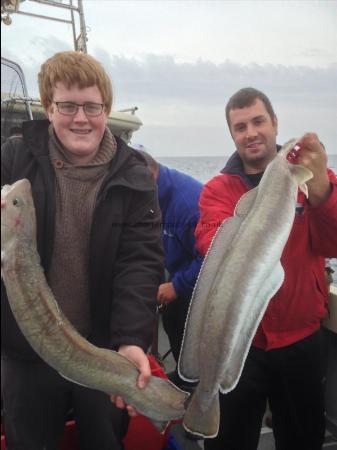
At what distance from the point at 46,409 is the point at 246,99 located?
2.66m

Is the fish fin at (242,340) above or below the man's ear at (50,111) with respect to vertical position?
below

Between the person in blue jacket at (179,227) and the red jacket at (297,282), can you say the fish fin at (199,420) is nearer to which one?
the red jacket at (297,282)

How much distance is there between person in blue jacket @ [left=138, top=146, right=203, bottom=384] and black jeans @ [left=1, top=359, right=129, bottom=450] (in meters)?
1.81

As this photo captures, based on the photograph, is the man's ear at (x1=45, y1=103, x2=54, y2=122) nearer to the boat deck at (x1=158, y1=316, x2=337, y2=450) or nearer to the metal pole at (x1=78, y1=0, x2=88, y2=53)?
the boat deck at (x1=158, y1=316, x2=337, y2=450)

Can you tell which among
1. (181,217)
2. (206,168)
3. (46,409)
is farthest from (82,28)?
(206,168)

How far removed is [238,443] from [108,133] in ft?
8.31

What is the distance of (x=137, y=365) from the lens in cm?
221

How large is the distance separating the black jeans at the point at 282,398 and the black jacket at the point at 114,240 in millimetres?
1249

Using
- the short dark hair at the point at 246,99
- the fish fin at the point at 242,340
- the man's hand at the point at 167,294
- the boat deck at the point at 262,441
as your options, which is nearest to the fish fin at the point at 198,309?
the fish fin at the point at 242,340

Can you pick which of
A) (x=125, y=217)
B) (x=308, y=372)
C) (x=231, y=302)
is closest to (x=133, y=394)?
(x=231, y=302)

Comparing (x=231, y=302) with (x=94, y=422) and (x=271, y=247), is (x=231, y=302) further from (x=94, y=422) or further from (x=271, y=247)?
(x=94, y=422)

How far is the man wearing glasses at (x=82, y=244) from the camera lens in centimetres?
223

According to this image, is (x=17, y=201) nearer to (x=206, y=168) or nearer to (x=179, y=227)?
(x=179, y=227)

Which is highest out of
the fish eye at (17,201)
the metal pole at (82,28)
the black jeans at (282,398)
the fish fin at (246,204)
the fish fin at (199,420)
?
the metal pole at (82,28)
